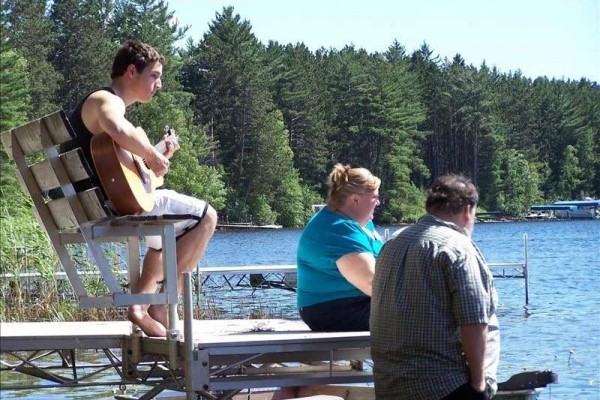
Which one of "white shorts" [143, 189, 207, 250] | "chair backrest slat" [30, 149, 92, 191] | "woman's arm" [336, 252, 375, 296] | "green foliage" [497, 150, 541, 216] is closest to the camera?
"chair backrest slat" [30, 149, 92, 191]

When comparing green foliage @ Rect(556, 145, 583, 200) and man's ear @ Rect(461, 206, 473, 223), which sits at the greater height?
man's ear @ Rect(461, 206, 473, 223)

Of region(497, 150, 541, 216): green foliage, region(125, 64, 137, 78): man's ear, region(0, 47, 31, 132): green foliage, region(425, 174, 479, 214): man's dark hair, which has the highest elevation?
region(0, 47, 31, 132): green foliage

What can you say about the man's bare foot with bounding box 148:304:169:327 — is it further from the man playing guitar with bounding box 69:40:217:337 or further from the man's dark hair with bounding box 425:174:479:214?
the man's dark hair with bounding box 425:174:479:214

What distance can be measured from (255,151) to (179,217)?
73.1 meters

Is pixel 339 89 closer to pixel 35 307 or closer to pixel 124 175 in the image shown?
pixel 35 307

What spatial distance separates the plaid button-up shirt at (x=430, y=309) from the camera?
4094 mm

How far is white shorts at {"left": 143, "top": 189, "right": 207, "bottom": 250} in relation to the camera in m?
4.87

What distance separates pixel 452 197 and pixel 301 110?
78090 mm

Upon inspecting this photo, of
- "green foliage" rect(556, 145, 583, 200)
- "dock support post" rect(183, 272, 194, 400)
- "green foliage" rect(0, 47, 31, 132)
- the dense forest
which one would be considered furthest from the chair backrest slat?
"green foliage" rect(556, 145, 583, 200)

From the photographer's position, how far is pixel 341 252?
15.7ft

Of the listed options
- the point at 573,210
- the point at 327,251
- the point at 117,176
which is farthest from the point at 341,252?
the point at 573,210

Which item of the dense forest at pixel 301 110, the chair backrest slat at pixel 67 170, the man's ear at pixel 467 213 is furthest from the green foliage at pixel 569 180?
the man's ear at pixel 467 213

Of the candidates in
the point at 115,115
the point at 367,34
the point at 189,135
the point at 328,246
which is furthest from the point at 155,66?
the point at 367,34

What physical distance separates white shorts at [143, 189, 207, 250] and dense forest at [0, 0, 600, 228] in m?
38.9
